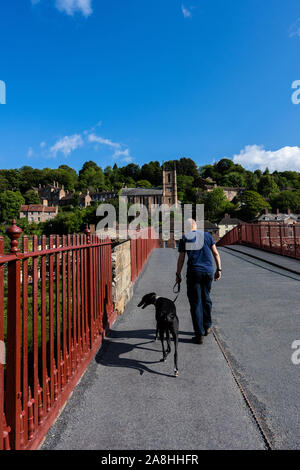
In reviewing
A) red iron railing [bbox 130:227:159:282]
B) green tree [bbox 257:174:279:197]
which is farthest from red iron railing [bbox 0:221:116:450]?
green tree [bbox 257:174:279:197]

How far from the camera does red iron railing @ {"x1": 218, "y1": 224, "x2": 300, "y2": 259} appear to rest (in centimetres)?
1672

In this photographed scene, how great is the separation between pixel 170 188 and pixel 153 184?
43.9 m

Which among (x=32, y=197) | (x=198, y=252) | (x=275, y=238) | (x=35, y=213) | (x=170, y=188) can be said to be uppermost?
(x=170, y=188)

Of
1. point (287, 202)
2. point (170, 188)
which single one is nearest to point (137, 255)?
point (287, 202)

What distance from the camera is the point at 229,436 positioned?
2537mm

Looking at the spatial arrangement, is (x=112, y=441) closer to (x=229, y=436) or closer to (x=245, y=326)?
(x=229, y=436)

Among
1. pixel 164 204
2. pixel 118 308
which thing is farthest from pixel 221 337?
pixel 164 204

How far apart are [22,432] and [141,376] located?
5.65ft

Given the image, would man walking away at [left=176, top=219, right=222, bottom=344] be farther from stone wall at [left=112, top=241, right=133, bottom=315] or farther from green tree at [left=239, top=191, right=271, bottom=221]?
green tree at [left=239, top=191, right=271, bottom=221]

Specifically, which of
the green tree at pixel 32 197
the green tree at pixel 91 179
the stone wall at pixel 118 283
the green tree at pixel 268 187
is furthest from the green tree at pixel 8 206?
the stone wall at pixel 118 283

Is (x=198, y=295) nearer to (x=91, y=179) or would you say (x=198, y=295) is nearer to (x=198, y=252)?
(x=198, y=252)

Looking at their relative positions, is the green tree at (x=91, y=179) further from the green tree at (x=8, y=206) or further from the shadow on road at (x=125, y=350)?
the shadow on road at (x=125, y=350)

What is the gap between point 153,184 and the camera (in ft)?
551

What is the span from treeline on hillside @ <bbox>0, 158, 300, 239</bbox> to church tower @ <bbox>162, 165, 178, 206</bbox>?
4647mm
